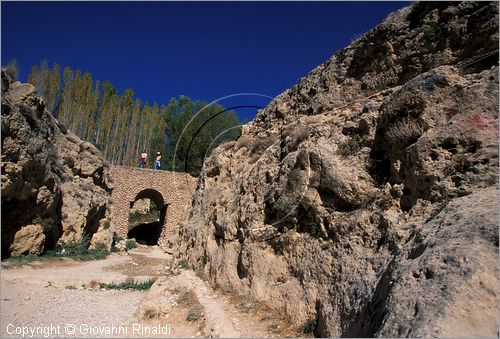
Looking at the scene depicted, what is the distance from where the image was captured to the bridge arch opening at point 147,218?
75.9 feet

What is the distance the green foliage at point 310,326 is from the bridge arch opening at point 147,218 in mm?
18349

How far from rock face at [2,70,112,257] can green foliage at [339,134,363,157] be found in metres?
9.56

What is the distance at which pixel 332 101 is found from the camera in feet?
26.9

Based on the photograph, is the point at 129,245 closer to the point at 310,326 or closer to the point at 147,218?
the point at 147,218

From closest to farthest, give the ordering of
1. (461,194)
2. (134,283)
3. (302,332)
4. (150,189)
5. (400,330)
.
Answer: (400,330) < (461,194) < (302,332) < (134,283) < (150,189)

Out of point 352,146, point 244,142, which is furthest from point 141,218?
point 352,146

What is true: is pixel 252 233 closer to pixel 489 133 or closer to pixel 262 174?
pixel 262 174

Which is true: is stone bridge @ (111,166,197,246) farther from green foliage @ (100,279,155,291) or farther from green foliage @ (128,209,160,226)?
green foliage @ (100,279,155,291)

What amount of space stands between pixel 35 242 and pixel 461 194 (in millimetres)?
12098

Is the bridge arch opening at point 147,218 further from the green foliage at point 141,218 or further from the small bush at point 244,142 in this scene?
the small bush at point 244,142

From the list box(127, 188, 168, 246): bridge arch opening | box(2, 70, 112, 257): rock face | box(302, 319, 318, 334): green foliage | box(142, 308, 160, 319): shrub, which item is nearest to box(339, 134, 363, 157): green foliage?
box(302, 319, 318, 334): green foliage

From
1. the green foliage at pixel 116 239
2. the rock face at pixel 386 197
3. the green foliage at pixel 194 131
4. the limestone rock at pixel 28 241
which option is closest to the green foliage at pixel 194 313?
the rock face at pixel 386 197

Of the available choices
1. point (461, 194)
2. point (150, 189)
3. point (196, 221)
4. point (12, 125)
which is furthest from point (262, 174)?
point (150, 189)

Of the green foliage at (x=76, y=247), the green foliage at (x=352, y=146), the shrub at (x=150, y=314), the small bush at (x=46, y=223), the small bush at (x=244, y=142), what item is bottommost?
the shrub at (x=150, y=314)
